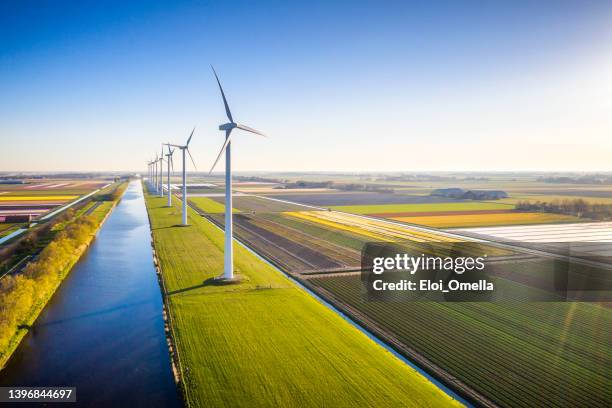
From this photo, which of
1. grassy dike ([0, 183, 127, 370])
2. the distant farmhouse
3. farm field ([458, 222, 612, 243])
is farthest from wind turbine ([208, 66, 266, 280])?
the distant farmhouse

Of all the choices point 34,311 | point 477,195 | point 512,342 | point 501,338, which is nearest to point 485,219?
point 477,195

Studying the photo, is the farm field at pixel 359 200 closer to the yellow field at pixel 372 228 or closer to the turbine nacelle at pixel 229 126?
the yellow field at pixel 372 228

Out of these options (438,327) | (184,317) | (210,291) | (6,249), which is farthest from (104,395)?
(6,249)

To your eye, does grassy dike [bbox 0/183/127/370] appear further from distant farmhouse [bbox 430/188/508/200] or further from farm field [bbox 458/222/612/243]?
distant farmhouse [bbox 430/188/508/200]

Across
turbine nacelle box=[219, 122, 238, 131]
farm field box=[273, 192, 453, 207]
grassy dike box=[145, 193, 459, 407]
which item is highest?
turbine nacelle box=[219, 122, 238, 131]

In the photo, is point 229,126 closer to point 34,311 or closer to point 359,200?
point 34,311

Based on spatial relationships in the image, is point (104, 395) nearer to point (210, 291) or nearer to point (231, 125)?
point (210, 291)
